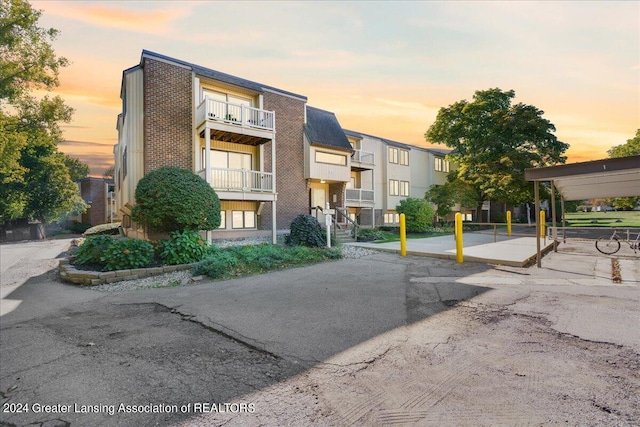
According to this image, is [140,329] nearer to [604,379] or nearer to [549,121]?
[604,379]

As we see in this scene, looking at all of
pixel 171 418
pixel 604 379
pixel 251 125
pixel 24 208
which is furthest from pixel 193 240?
pixel 24 208

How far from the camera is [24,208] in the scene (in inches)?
1164

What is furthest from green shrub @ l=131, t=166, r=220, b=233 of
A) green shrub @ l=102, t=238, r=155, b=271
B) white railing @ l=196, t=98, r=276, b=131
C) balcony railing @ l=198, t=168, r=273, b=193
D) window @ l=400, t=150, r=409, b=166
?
window @ l=400, t=150, r=409, b=166

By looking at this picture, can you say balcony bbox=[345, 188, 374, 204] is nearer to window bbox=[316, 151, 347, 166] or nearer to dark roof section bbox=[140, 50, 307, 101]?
window bbox=[316, 151, 347, 166]

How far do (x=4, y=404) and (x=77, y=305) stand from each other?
413 cm

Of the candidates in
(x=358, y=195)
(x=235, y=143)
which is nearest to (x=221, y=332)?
(x=235, y=143)

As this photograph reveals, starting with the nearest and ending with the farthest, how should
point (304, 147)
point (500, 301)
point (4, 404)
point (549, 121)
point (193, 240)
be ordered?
point (4, 404) < point (500, 301) < point (193, 240) < point (304, 147) < point (549, 121)

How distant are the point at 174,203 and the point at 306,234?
5.49 meters

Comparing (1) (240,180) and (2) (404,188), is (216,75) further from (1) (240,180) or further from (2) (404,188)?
(2) (404,188)

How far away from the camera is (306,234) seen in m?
13.8

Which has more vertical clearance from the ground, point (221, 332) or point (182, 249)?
point (182, 249)

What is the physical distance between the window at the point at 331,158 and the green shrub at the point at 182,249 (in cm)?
1123

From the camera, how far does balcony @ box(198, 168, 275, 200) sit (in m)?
14.3

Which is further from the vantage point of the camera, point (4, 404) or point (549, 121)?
point (549, 121)
